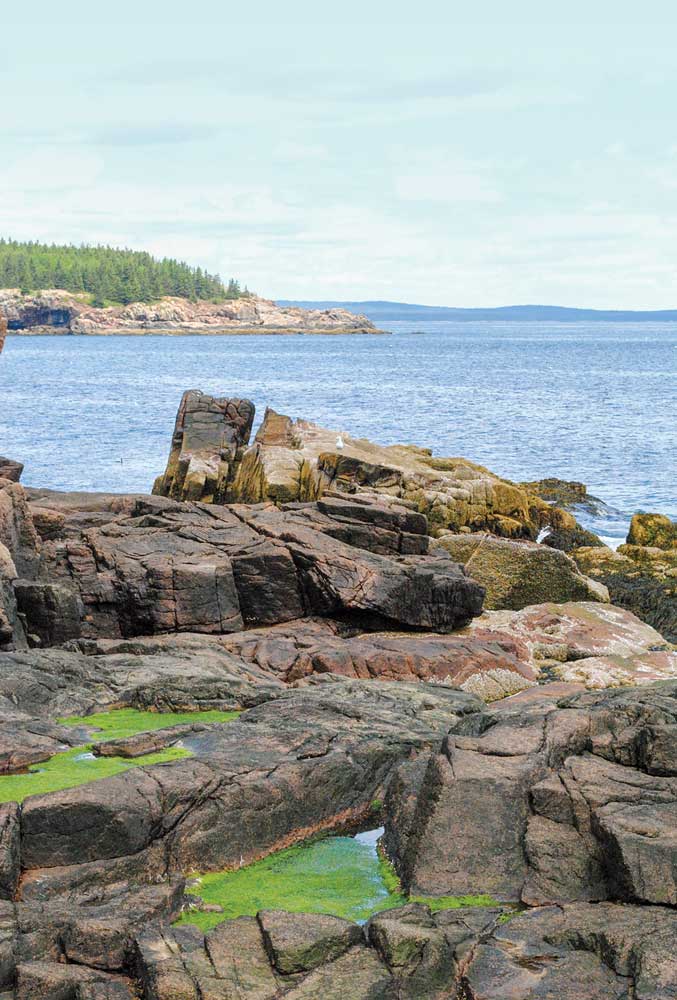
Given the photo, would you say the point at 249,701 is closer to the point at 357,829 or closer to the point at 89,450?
the point at 357,829

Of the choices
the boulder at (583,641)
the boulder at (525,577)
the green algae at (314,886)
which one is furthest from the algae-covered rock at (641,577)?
the green algae at (314,886)

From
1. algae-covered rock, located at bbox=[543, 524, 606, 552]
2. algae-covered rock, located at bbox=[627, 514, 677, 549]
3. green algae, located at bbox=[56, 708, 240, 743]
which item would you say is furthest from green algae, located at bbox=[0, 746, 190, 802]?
algae-covered rock, located at bbox=[627, 514, 677, 549]

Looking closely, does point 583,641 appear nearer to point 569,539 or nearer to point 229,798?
point 569,539

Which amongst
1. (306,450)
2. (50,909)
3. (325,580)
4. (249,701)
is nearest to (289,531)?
(325,580)

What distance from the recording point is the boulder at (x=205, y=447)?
34.8m

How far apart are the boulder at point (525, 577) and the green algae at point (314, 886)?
589 inches

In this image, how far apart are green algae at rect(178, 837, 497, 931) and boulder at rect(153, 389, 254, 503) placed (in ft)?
77.1

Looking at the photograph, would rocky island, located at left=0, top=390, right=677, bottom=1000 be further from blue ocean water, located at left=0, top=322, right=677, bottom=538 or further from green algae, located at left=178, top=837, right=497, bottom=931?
blue ocean water, located at left=0, top=322, right=677, bottom=538

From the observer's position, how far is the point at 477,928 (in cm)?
949

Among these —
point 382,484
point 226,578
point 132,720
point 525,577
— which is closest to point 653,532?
point 382,484

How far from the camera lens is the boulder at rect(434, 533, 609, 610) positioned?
86.8ft

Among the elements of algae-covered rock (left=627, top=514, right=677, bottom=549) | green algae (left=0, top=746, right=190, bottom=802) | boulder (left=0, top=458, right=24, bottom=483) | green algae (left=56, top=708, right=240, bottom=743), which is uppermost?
boulder (left=0, top=458, right=24, bottom=483)

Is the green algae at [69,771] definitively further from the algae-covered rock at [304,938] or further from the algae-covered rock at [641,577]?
the algae-covered rock at [641,577]

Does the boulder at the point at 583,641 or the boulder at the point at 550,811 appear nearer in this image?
the boulder at the point at 550,811
